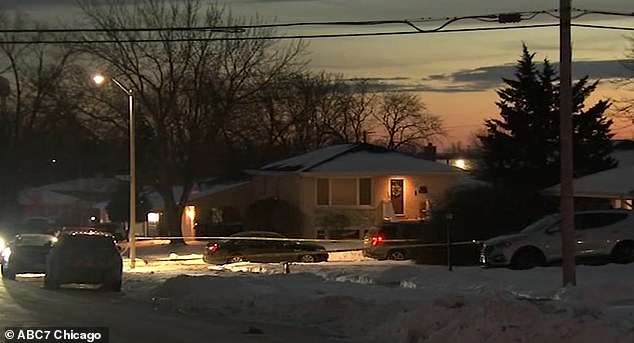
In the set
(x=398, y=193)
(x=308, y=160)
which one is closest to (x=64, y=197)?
(x=308, y=160)

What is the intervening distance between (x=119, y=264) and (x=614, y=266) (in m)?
13.0

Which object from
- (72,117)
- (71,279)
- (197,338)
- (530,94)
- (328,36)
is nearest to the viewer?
(197,338)

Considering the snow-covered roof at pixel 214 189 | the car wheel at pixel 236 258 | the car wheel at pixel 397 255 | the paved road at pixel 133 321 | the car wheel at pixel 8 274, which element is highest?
the snow-covered roof at pixel 214 189

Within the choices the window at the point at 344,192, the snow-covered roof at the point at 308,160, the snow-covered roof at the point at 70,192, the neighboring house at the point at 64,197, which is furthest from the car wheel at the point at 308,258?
the snow-covered roof at the point at 70,192

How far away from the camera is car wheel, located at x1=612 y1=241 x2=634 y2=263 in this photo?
99.0 ft

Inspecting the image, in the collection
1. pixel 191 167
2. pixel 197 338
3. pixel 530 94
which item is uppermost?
pixel 530 94

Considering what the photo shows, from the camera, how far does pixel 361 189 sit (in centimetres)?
5759

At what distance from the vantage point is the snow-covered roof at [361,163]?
189 ft

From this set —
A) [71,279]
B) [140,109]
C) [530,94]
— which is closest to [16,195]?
[140,109]

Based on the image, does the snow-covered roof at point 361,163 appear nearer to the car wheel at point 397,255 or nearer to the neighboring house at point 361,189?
the neighboring house at point 361,189

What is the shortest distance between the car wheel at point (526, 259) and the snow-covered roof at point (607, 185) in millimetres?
8793

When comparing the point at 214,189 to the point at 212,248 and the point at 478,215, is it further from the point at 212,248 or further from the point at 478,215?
the point at 478,215

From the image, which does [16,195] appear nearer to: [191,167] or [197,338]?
[191,167]

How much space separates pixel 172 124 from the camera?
58.6m
